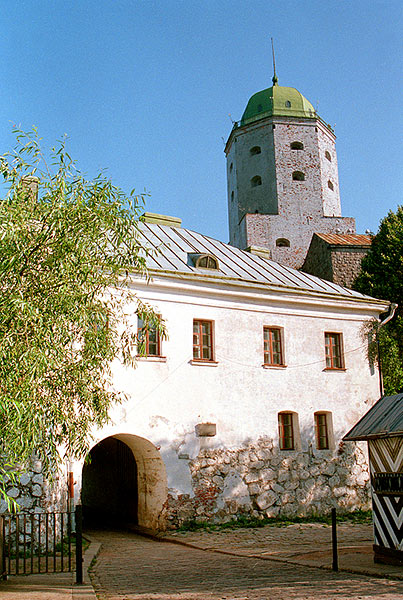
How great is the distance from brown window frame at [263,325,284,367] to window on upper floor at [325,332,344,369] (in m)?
1.71

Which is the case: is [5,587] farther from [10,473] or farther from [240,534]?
[240,534]

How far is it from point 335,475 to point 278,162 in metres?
26.3

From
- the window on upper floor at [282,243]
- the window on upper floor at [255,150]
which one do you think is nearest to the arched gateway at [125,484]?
the window on upper floor at [282,243]

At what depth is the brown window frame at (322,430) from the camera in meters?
17.9

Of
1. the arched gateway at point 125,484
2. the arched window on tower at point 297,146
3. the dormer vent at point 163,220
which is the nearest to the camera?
the arched gateway at point 125,484

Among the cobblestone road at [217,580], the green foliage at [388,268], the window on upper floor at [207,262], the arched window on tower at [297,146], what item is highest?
the arched window on tower at [297,146]

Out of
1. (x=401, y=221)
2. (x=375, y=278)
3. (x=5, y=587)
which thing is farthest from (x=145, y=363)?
(x=401, y=221)

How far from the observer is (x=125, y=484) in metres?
18.1

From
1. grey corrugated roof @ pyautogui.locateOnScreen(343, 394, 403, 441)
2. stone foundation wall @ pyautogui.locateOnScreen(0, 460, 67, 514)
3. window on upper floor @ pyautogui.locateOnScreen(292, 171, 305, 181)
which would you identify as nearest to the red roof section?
window on upper floor @ pyautogui.locateOnScreen(292, 171, 305, 181)

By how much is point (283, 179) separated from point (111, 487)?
25.9 m

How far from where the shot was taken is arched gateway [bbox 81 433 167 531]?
1528 cm

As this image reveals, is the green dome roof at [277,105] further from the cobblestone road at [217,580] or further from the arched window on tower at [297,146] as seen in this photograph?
the cobblestone road at [217,580]

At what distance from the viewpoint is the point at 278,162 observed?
1565 inches

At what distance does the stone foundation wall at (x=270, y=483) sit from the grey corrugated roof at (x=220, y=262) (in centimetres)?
480
